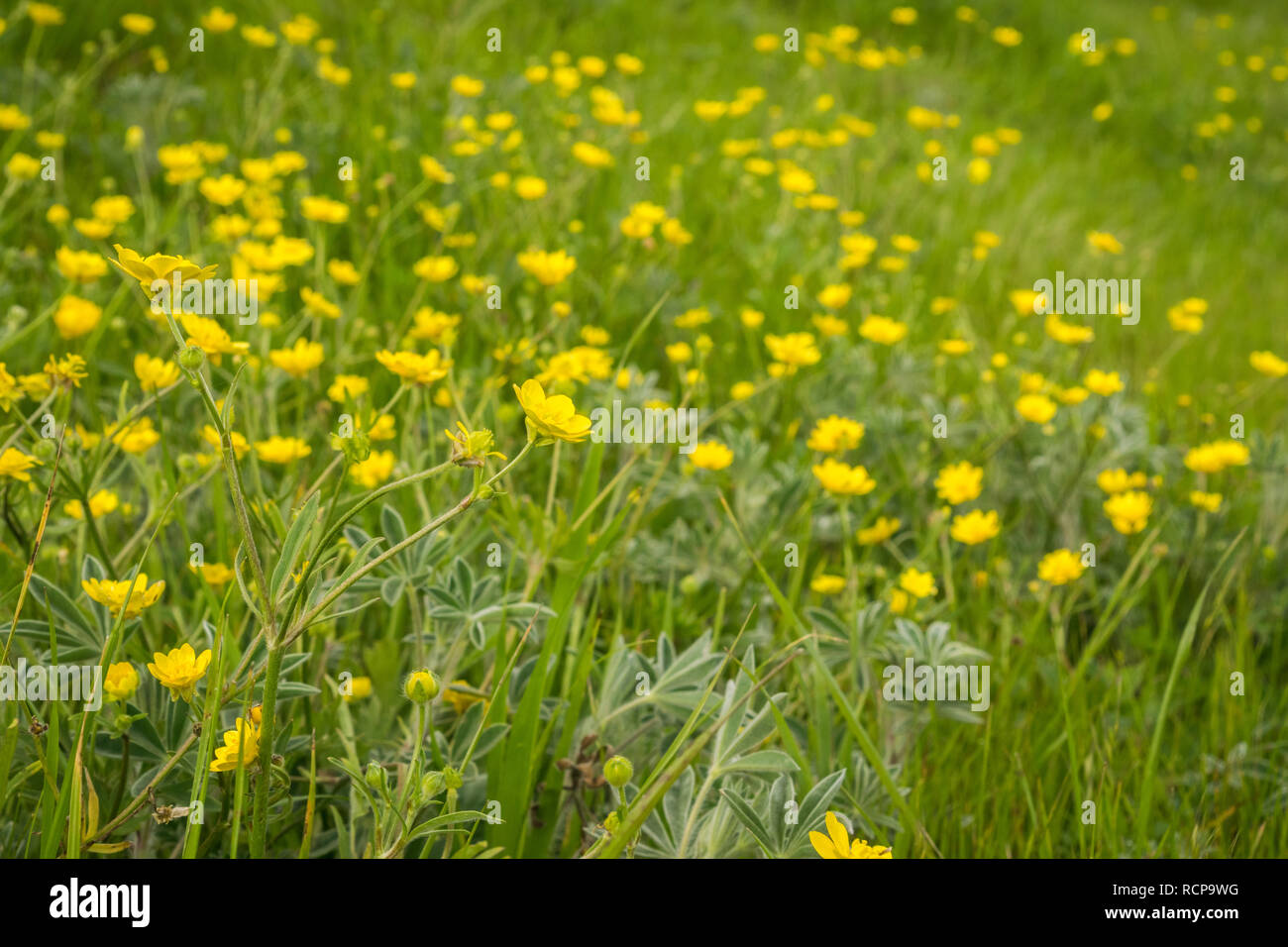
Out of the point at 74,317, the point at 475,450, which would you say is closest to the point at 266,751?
the point at 475,450

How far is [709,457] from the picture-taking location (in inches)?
69.2

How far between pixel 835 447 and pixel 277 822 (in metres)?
1.11

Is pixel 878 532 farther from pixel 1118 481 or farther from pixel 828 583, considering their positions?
pixel 1118 481

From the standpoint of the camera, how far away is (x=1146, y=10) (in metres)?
8.05

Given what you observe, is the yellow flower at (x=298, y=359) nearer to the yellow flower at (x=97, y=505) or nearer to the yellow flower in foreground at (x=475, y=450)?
the yellow flower at (x=97, y=505)

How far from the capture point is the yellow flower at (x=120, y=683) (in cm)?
95

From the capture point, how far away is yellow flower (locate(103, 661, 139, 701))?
3.12 ft

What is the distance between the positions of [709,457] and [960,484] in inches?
20.8

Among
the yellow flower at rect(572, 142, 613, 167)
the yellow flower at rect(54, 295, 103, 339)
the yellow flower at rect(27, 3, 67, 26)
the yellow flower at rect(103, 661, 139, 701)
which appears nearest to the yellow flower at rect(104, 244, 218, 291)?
the yellow flower at rect(103, 661, 139, 701)

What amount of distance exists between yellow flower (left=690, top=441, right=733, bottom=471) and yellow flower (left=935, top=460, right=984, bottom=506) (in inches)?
17.9

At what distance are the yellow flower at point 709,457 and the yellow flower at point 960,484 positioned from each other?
0.46m

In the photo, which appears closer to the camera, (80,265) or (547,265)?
(80,265)

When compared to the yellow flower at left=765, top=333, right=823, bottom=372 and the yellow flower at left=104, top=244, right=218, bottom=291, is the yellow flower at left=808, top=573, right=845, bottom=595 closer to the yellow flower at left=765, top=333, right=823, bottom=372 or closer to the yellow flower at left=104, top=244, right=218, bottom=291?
the yellow flower at left=765, top=333, right=823, bottom=372
